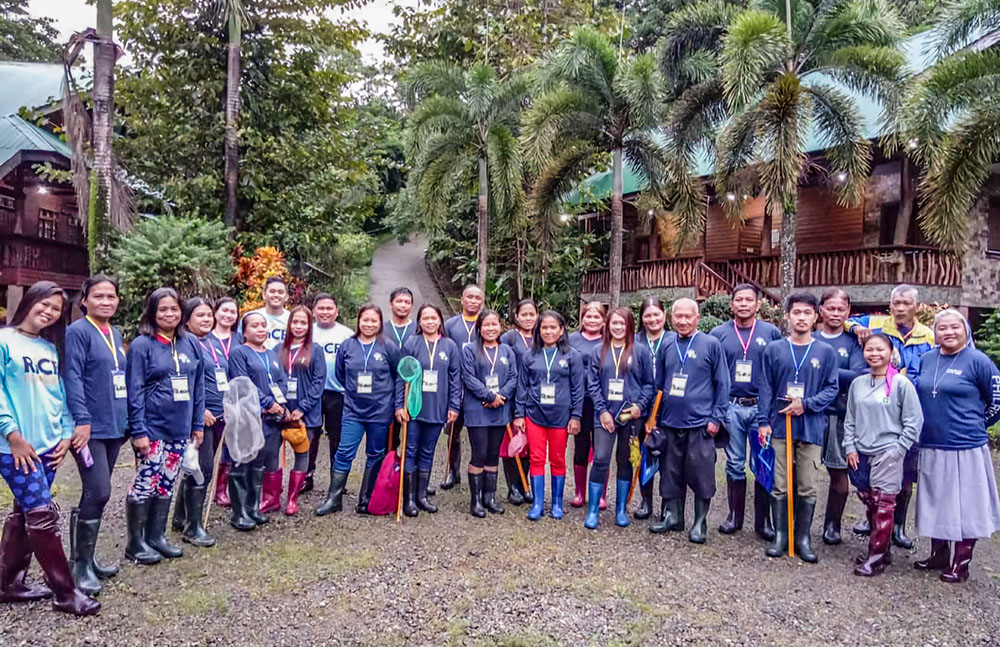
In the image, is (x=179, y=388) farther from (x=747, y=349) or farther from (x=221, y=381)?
(x=747, y=349)

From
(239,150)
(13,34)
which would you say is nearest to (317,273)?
(239,150)

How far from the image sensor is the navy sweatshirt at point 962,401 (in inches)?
184

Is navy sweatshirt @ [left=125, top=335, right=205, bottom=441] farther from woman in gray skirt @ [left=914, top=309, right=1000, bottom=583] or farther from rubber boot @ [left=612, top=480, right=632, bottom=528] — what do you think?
woman in gray skirt @ [left=914, top=309, right=1000, bottom=583]

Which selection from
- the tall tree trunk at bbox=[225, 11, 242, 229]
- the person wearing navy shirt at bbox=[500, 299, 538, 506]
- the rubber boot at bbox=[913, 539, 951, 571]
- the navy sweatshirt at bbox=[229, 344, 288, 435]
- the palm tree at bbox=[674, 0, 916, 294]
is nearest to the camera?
the rubber boot at bbox=[913, 539, 951, 571]

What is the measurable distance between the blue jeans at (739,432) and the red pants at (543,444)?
1.33 m

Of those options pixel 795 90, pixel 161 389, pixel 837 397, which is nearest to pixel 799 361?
pixel 837 397

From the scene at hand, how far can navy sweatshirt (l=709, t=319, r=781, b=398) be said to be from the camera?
5527mm

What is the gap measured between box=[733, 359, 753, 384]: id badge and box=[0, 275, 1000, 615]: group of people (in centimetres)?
2

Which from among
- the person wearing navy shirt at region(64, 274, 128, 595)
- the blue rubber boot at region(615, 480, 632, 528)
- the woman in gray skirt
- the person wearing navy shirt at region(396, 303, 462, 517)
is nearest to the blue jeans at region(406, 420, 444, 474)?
the person wearing navy shirt at region(396, 303, 462, 517)

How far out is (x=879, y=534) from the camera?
484 centimetres

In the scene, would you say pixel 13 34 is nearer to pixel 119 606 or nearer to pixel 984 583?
pixel 119 606

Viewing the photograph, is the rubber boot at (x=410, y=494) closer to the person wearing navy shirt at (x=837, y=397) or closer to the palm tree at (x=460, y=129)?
the person wearing navy shirt at (x=837, y=397)

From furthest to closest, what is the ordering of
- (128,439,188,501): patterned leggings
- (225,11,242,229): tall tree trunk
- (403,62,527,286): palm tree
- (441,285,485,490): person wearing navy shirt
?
(403,62,527,286): palm tree → (225,11,242,229): tall tree trunk → (441,285,485,490): person wearing navy shirt → (128,439,188,501): patterned leggings

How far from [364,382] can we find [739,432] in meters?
3.06
